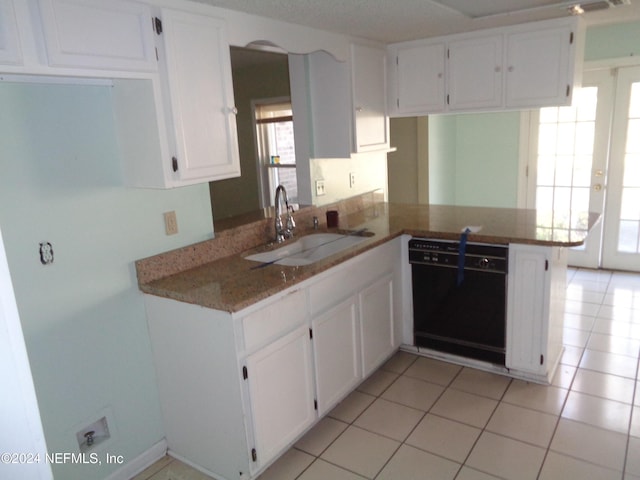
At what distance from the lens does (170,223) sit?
A: 2375 millimetres

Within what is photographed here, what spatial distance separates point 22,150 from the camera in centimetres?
180

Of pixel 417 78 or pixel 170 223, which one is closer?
pixel 170 223

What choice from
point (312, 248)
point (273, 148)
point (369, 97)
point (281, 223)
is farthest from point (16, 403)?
point (273, 148)

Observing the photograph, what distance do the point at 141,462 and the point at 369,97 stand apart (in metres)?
2.63

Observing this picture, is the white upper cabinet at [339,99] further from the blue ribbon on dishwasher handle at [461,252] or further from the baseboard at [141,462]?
the baseboard at [141,462]

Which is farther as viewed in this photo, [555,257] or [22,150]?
[555,257]

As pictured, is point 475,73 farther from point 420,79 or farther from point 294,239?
point 294,239

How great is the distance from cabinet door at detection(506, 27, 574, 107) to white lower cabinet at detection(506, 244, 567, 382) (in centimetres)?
100

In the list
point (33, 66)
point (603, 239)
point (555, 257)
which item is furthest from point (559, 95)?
point (33, 66)

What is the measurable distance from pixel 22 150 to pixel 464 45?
9.02 ft

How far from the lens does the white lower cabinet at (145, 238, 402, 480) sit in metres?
2.06

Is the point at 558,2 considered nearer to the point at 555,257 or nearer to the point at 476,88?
the point at 476,88

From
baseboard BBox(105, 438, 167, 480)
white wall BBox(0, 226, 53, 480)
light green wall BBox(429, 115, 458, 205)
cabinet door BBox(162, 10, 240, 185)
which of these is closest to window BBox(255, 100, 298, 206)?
light green wall BBox(429, 115, 458, 205)

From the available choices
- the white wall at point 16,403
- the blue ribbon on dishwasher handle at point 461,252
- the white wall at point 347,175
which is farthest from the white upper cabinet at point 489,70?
the white wall at point 16,403
